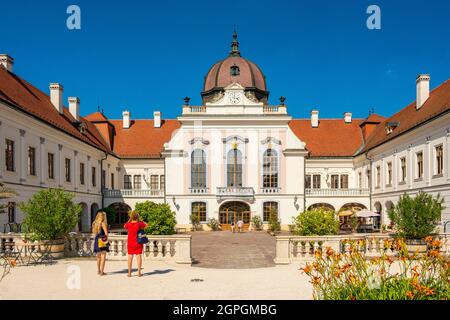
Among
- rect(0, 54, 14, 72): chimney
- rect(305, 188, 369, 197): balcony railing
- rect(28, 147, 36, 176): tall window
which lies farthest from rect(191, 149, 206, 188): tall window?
rect(0, 54, 14, 72): chimney

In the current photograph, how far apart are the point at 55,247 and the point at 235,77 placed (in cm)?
2892

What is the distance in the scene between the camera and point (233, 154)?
35562 mm

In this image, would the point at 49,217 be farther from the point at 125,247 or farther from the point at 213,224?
the point at 213,224

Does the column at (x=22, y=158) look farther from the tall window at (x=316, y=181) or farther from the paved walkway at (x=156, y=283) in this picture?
the tall window at (x=316, y=181)


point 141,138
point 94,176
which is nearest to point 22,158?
point 94,176

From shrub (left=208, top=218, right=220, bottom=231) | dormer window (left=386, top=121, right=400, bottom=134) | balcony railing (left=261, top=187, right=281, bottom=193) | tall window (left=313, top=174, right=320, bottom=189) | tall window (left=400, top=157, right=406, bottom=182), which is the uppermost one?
dormer window (left=386, top=121, right=400, bottom=134)

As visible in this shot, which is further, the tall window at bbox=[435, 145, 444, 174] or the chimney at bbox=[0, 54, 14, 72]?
the chimney at bbox=[0, 54, 14, 72]

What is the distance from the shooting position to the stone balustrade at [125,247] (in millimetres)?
13227

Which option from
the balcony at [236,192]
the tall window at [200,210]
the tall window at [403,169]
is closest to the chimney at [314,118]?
the balcony at [236,192]

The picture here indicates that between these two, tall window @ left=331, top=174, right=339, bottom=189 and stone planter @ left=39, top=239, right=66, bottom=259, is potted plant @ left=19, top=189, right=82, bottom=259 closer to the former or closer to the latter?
stone planter @ left=39, top=239, right=66, bottom=259

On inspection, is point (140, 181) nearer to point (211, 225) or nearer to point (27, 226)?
point (211, 225)

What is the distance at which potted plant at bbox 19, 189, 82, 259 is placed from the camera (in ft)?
42.7

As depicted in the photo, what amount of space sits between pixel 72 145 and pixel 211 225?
13.0 metres
